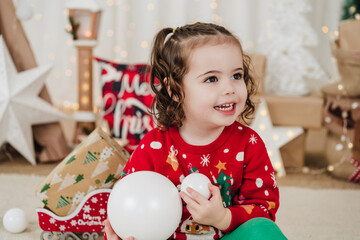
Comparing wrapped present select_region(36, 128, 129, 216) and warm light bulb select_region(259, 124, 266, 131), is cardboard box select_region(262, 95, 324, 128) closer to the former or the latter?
warm light bulb select_region(259, 124, 266, 131)

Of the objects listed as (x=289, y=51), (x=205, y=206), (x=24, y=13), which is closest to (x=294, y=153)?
(x=289, y=51)

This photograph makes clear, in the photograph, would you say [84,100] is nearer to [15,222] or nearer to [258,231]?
[15,222]

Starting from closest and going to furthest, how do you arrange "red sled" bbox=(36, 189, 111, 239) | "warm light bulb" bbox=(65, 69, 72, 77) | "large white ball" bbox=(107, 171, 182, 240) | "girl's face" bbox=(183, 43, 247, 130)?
"large white ball" bbox=(107, 171, 182, 240) < "girl's face" bbox=(183, 43, 247, 130) < "red sled" bbox=(36, 189, 111, 239) < "warm light bulb" bbox=(65, 69, 72, 77)

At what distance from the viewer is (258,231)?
0.83 metres

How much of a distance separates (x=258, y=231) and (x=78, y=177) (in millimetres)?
545

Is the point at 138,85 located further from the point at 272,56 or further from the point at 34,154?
the point at 272,56

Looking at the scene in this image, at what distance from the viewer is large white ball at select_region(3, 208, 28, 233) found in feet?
4.09

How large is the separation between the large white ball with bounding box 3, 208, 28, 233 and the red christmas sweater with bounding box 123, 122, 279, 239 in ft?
1.55

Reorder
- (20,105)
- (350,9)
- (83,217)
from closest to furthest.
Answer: (83,217) → (20,105) → (350,9)

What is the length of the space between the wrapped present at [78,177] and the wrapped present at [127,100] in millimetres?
824

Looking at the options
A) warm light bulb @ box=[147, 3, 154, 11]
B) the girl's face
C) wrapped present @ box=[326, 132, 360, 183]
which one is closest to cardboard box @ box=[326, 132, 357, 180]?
wrapped present @ box=[326, 132, 360, 183]

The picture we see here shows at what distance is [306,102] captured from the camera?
204cm

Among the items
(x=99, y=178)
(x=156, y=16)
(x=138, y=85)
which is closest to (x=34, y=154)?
(x=138, y=85)

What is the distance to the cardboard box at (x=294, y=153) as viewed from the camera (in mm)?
2055
